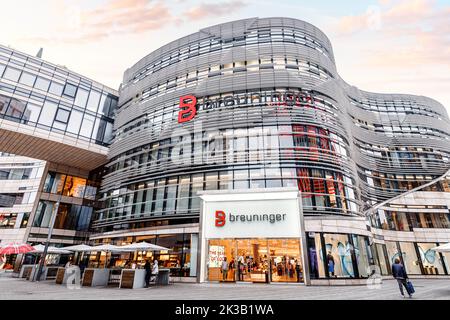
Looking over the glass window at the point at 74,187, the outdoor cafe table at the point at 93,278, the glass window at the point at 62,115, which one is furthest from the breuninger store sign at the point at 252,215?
the glass window at the point at 74,187

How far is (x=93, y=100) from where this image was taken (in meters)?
35.4

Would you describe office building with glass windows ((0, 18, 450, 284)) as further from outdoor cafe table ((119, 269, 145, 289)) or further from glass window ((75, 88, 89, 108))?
outdoor cafe table ((119, 269, 145, 289))

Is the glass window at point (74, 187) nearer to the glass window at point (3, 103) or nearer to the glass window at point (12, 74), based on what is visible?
the glass window at point (3, 103)

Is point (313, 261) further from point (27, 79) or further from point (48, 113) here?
point (27, 79)

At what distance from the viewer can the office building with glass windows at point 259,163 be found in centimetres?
1969

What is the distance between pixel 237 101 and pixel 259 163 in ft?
23.8

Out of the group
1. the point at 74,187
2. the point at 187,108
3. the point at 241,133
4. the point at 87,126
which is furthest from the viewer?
the point at 74,187

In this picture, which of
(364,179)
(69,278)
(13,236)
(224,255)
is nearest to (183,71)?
(224,255)

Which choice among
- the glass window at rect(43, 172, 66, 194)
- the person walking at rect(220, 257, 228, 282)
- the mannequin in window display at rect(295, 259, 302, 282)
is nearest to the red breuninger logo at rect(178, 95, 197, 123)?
the person walking at rect(220, 257, 228, 282)

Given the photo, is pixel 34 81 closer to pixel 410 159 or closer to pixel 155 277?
pixel 155 277

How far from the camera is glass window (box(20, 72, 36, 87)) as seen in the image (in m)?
30.2

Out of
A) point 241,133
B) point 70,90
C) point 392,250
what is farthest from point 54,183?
point 392,250

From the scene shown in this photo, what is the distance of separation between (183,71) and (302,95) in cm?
1458

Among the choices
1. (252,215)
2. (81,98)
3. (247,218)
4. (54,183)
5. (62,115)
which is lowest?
(247,218)
